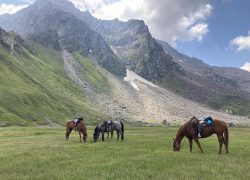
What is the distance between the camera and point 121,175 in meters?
18.9

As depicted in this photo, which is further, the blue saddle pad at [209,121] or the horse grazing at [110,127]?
the horse grazing at [110,127]

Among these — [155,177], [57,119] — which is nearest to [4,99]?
[57,119]

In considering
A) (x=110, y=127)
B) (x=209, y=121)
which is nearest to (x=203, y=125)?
(x=209, y=121)

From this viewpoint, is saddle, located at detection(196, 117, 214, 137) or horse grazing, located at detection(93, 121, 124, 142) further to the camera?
horse grazing, located at detection(93, 121, 124, 142)

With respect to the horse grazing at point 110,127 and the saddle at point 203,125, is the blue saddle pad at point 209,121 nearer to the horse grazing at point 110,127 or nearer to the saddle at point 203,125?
the saddle at point 203,125

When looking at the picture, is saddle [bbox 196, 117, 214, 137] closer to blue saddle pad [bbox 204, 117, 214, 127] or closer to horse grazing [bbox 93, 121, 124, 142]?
blue saddle pad [bbox 204, 117, 214, 127]

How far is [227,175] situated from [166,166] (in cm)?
389

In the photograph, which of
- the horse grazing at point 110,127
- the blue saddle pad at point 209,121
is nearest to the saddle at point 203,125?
the blue saddle pad at point 209,121

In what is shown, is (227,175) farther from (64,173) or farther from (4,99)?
(4,99)

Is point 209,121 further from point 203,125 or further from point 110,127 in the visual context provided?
point 110,127

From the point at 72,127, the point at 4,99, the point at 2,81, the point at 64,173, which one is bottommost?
the point at 64,173

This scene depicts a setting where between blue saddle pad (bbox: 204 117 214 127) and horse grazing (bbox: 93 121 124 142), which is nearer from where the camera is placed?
blue saddle pad (bbox: 204 117 214 127)

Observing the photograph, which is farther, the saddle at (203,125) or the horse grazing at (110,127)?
the horse grazing at (110,127)

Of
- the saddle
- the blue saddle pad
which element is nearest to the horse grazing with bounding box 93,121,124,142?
the saddle
